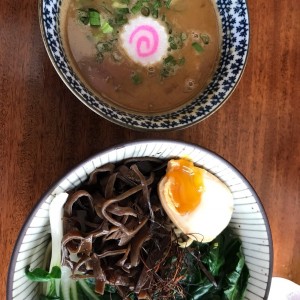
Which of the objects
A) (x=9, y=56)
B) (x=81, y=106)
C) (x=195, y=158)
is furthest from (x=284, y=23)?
(x=9, y=56)

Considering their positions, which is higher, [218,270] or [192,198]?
[192,198]

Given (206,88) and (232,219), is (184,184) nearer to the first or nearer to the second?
(232,219)

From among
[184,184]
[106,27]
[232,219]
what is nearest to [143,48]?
[106,27]

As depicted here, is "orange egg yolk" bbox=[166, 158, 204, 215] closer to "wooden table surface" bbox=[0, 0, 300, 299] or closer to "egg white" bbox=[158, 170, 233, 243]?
"egg white" bbox=[158, 170, 233, 243]

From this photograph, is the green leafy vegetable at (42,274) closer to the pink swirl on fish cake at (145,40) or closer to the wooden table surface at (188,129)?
the wooden table surface at (188,129)

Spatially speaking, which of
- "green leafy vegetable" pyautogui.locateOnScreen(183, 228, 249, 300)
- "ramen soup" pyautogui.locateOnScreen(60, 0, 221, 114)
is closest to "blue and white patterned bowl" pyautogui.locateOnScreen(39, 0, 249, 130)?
"ramen soup" pyautogui.locateOnScreen(60, 0, 221, 114)

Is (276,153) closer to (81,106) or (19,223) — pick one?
(81,106)

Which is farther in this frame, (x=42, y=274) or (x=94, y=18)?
(x=94, y=18)
